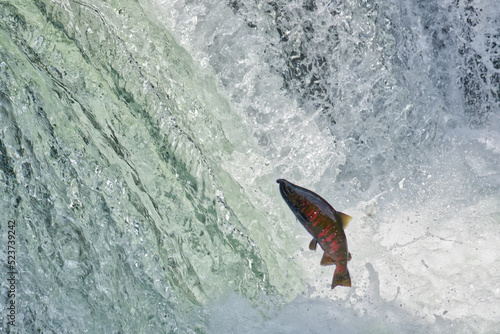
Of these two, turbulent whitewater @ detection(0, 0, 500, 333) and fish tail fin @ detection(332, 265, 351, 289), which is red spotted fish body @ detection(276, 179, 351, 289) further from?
turbulent whitewater @ detection(0, 0, 500, 333)

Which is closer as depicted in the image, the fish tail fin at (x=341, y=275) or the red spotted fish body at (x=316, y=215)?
the red spotted fish body at (x=316, y=215)

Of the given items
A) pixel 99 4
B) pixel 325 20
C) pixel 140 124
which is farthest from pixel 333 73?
pixel 99 4

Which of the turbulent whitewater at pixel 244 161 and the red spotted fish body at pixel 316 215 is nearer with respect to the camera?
the red spotted fish body at pixel 316 215

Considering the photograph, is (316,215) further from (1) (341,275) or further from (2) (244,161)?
(2) (244,161)

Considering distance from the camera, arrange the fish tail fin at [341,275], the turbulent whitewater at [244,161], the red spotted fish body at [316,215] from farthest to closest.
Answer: the fish tail fin at [341,275]
the turbulent whitewater at [244,161]
the red spotted fish body at [316,215]

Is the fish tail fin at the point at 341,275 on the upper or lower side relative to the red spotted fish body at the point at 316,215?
lower

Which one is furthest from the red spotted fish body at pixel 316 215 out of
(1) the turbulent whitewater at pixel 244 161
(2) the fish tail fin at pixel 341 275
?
(1) the turbulent whitewater at pixel 244 161

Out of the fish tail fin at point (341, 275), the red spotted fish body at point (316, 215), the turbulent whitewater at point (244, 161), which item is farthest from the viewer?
the fish tail fin at point (341, 275)

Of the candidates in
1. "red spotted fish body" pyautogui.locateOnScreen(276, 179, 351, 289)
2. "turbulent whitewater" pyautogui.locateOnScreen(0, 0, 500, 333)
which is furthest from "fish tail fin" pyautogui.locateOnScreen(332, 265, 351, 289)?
"turbulent whitewater" pyautogui.locateOnScreen(0, 0, 500, 333)

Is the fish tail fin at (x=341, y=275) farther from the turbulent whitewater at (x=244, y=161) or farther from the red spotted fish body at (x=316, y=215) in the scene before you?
the turbulent whitewater at (x=244, y=161)
